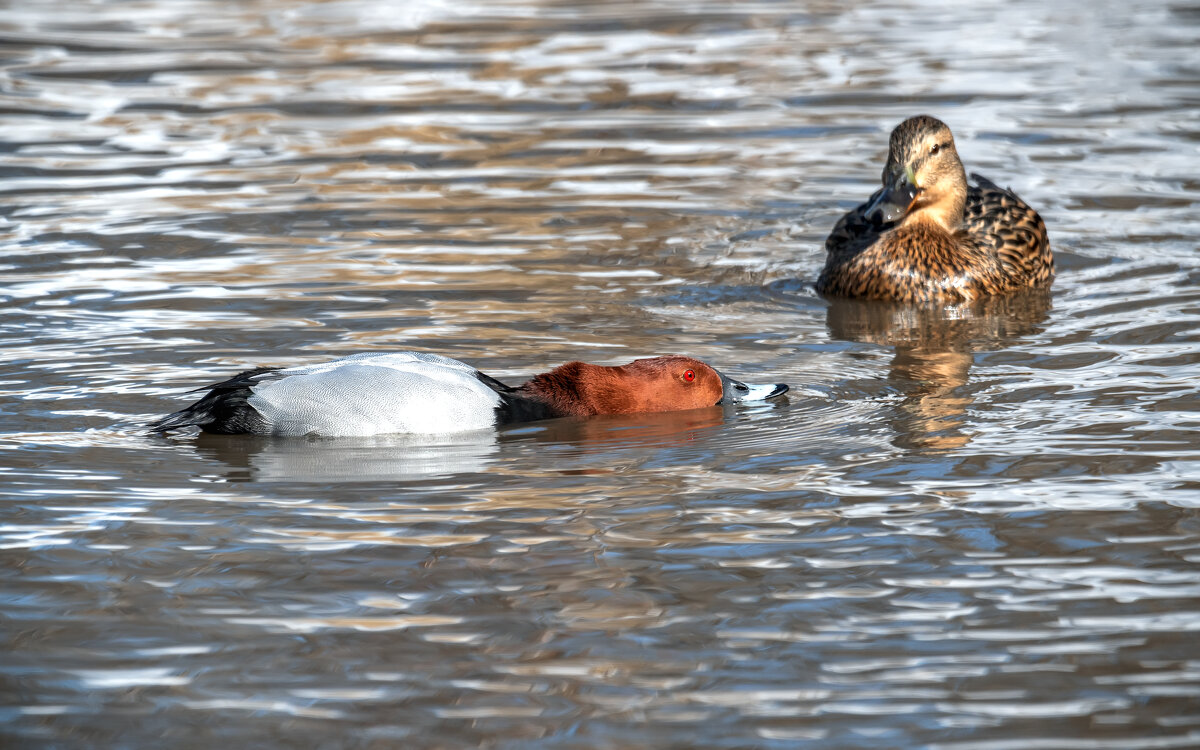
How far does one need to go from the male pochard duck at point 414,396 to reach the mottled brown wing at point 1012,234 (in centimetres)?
333

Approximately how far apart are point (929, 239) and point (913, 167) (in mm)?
506

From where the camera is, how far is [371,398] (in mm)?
6555

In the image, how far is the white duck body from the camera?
258 inches

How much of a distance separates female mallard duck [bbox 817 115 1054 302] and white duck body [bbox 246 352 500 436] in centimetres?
355

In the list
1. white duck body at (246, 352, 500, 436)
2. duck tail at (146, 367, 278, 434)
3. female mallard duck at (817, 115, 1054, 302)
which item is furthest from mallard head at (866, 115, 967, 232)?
duck tail at (146, 367, 278, 434)

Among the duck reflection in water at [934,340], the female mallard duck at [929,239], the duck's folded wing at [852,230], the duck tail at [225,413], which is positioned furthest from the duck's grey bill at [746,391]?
the duck's folded wing at [852,230]

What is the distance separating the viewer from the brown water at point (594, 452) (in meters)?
4.44

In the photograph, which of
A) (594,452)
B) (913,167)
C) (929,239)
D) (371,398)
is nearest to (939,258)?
(929,239)

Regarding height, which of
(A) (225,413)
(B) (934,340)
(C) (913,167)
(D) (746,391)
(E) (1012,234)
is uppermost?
(C) (913,167)

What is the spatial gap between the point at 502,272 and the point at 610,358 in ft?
6.55

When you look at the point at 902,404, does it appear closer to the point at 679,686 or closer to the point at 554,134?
the point at 679,686

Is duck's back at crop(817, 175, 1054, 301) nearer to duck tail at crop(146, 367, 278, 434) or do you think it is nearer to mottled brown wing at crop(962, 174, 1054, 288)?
mottled brown wing at crop(962, 174, 1054, 288)

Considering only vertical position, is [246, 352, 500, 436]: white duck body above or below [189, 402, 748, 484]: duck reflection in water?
above

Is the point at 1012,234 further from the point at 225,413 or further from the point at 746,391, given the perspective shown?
the point at 225,413
